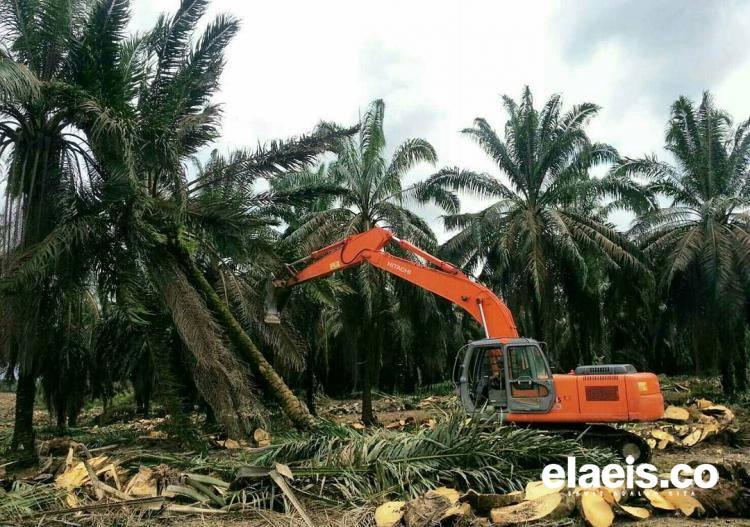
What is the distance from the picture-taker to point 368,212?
19.3 meters

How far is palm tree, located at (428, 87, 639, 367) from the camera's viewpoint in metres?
19.8

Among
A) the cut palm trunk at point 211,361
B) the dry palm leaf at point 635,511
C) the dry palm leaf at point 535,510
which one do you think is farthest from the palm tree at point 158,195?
the dry palm leaf at point 635,511

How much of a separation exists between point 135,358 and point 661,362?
108ft

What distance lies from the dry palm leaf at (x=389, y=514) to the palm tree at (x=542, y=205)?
13.1 m

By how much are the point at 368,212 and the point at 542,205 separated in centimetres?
575

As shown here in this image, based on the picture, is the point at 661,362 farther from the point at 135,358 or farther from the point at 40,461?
the point at 40,461

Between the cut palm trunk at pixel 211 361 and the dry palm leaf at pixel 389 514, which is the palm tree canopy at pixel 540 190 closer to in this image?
the cut palm trunk at pixel 211 361

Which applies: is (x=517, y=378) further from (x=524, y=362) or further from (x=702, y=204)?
(x=702, y=204)

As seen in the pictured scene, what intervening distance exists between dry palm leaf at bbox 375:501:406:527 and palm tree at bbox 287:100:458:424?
37.5ft

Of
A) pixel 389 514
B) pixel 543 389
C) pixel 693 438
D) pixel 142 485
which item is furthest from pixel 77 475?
pixel 693 438

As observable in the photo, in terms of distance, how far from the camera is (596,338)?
76.4 ft

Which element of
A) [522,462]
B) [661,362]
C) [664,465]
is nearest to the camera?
[522,462]

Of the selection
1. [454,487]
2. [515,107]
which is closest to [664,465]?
[454,487]

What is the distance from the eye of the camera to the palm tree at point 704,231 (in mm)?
18891
